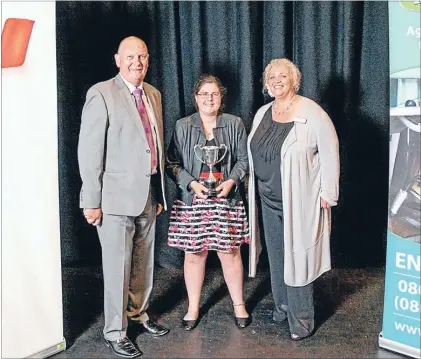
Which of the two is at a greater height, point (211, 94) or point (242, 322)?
point (211, 94)

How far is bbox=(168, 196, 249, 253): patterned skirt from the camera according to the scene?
2.99 m

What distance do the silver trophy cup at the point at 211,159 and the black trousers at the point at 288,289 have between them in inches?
11.1

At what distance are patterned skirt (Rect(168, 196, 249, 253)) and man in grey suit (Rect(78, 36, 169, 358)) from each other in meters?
0.16

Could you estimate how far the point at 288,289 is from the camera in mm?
3008

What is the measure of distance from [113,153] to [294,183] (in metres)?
0.80

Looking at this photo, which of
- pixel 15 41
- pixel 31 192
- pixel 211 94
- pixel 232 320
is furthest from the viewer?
pixel 232 320

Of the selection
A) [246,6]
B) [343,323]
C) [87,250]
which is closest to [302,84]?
[246,6]

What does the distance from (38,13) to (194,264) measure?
133cm

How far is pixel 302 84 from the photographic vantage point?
12.2 feet

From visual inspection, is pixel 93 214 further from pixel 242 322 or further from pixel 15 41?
pixel 242 322

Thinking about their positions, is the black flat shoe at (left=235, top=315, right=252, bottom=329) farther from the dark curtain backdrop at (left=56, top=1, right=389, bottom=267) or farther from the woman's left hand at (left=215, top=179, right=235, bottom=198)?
the dark curtain backdrop at (left=56, top=1, right=389, bottom=267)

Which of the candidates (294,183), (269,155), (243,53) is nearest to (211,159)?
(269,155)

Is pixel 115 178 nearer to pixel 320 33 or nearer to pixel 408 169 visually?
pixel 408 169

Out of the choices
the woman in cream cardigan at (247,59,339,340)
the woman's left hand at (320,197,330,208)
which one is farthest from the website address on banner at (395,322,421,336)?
the woman's left hand at (320,197,330,208)
